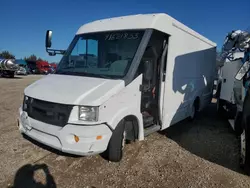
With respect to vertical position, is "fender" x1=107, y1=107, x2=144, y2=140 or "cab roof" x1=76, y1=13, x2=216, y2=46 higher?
"cab roof" x1=76, y1=13, x2=216, y2=46

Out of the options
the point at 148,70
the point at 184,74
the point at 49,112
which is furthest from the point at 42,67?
the point at 49,112

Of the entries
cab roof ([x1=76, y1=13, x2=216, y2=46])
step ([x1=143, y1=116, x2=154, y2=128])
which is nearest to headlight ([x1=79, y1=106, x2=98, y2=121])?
step ([x1=143, y1=116, x2=154, y2=128])

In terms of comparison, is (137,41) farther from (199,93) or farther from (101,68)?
(199,93)

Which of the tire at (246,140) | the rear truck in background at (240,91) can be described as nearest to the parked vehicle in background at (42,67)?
the rear truck in background at (240,91)

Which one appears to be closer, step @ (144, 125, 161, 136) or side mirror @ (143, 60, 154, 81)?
side mirror @ (143, 60, 154, 81)

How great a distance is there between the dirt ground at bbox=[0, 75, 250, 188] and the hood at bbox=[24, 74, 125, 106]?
1244mm

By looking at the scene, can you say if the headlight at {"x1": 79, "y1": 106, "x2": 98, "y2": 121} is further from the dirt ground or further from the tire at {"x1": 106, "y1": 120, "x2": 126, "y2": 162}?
the dirt ground

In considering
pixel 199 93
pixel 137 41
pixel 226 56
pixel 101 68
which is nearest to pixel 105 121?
pixel 101 68

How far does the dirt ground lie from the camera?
3.32 m

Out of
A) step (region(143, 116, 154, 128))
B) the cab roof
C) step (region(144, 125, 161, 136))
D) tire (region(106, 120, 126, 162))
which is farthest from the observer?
step (region(143, 116, 154, 128))

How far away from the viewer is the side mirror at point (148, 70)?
4.23 metres

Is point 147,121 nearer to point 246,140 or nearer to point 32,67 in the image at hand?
point 246,140

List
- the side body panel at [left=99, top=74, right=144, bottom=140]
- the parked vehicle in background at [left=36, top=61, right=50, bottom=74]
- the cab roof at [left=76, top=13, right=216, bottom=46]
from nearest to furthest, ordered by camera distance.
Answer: the side body panel at [left=99, top=74, right=144, bottom=140]
the cab roof at [left=76, top=13, right=216, bottom=46]
the parked vehicle in background at [left=36, top=61, right=50, bottom=74]

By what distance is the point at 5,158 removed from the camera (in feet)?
12.8
